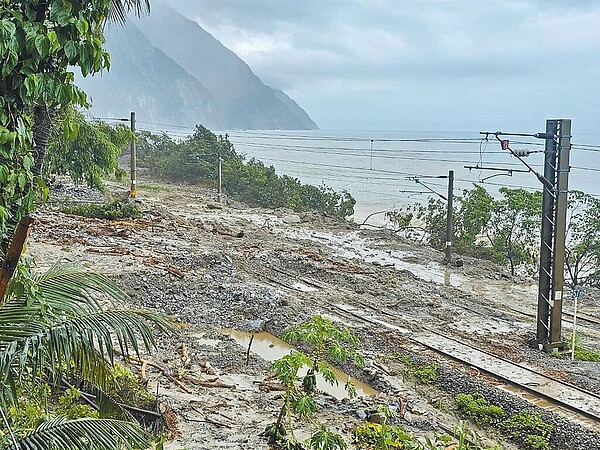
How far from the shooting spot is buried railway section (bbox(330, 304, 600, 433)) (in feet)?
32.4

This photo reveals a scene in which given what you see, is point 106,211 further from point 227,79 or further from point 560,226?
point 227,79

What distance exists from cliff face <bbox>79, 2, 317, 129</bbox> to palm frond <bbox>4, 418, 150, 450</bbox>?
10877 centimetres

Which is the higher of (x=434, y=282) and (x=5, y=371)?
(x=5, y=371)

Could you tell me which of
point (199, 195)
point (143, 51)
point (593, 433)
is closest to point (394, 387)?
point (593, 433)

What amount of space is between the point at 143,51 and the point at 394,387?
477 ft

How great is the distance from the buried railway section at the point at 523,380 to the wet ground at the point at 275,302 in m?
0.30

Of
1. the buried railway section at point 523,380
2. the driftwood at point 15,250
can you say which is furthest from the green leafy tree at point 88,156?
the driftwood at point 15,250

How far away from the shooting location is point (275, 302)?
15.2m

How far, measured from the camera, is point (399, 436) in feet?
22.9

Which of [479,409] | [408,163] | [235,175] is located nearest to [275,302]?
[479,409]

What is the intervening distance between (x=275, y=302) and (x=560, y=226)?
257 inches

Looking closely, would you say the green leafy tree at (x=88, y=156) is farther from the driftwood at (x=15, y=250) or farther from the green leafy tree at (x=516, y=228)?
the driftwood at (x=15, y=250)

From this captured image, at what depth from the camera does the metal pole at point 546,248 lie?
12430 mm

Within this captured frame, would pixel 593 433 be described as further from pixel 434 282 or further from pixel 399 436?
pixel 434 282
